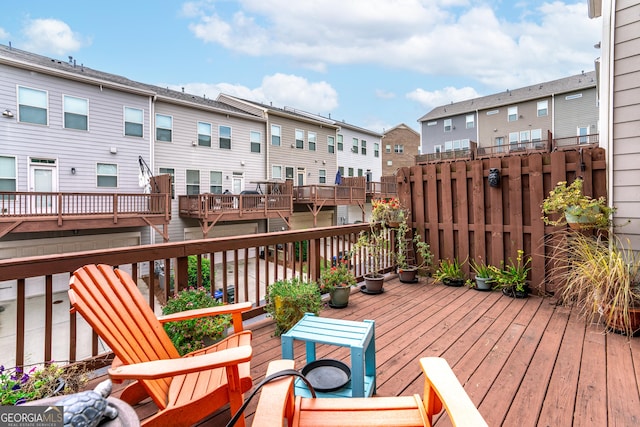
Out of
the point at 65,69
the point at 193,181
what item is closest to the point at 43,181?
the point at 65,69

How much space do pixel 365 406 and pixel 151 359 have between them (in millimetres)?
1100

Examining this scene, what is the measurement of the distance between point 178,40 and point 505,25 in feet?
A: 37.9

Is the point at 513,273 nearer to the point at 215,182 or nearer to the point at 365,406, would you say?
the point at 365,406

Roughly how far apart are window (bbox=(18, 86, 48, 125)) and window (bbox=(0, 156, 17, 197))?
3.98 feet

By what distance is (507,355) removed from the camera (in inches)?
93.4

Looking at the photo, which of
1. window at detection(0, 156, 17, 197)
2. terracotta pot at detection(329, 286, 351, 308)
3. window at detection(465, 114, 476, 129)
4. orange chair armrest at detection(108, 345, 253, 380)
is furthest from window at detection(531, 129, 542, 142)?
window at detection(0, 156, 17, 197)

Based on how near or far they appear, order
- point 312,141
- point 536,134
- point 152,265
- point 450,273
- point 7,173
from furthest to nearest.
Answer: point 536,134
point 312,141
point 7,173
point 450,273
point 152,265

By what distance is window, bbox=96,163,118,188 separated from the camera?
10289 millimetres

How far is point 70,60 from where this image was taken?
11.2 metres

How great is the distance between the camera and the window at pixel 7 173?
866 centimetres

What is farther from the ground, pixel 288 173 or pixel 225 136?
pixel 225 136

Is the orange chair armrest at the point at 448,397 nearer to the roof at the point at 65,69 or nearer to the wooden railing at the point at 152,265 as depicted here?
the wooden railing at the point at 152,265

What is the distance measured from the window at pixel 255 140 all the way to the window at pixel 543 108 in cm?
1744

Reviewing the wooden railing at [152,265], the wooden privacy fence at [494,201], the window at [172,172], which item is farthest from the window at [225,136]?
the wooden privacy fence at [494,201]
